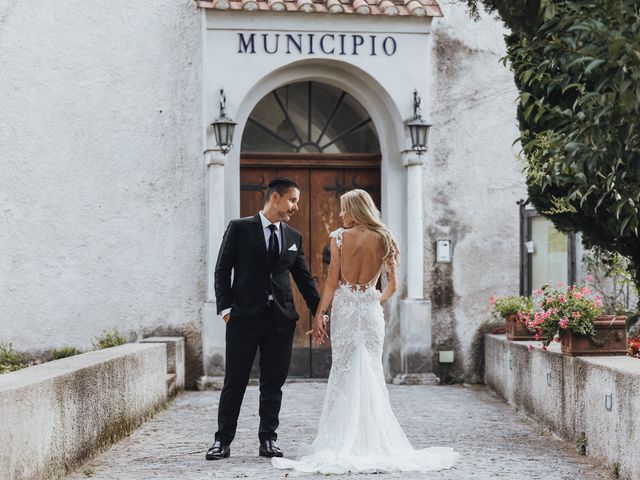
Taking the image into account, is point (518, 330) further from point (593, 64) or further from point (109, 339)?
point (593, 64)

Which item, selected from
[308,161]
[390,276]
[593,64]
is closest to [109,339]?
[308,161]

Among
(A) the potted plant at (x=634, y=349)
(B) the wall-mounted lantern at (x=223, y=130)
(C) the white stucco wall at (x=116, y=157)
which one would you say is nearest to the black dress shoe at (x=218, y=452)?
(A) the potted plant at (x=634, y=349)

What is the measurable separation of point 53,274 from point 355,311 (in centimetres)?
592

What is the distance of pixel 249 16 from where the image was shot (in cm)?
Answer: 1280

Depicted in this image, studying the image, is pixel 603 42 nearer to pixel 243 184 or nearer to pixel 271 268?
pixel 271 268

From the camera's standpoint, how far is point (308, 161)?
43.7ft

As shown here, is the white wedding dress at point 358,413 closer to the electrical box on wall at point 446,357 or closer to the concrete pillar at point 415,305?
the concrete pillar at point 415,305

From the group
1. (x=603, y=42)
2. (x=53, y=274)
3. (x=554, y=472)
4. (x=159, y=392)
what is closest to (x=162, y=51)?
(x=53, y=274)

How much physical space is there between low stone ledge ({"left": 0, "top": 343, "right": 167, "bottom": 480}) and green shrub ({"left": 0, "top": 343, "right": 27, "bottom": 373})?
10.6 feet

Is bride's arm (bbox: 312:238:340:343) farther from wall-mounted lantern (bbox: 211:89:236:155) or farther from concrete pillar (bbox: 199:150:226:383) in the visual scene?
wall-mounted lantern (bbox: 211:89:236:155)

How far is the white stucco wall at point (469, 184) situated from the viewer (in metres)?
13.3

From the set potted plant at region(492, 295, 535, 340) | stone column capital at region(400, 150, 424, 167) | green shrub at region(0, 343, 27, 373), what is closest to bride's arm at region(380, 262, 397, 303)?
potted plant at region(492, 295, 535, 340)

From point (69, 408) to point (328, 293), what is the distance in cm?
197

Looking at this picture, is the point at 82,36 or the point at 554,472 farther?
the point at 82,36
